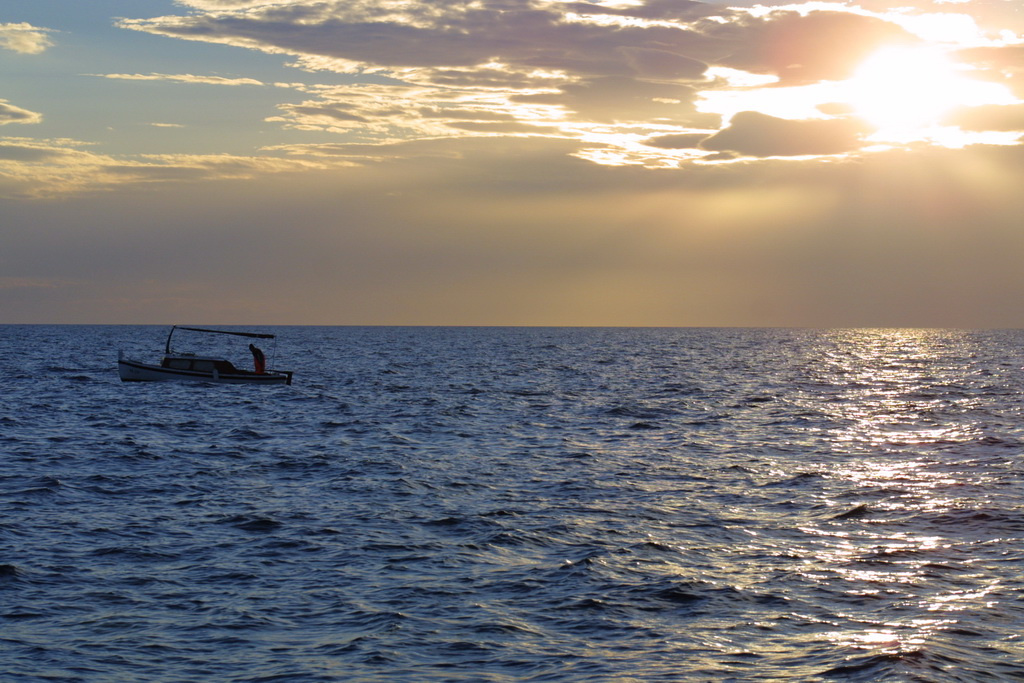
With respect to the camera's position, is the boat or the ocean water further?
the boat

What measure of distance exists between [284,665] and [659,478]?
18429 millimetres

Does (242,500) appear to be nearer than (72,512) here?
No

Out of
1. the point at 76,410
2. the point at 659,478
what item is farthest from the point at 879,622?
the point at 76,410

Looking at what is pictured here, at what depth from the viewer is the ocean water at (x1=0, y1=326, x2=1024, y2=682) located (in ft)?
48.2

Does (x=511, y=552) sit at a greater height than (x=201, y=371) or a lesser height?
lesser

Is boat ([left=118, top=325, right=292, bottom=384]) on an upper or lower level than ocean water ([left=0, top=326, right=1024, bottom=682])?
upper

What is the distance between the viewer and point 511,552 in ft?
68.5

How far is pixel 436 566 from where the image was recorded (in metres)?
19.7

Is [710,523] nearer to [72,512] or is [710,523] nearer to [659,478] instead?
[659,478]

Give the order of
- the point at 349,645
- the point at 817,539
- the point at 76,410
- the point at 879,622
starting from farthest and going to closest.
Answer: the point at 76,410
the point at 817,539
the point at 879,622
the point at 349,645

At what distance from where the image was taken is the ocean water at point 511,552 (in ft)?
48.2

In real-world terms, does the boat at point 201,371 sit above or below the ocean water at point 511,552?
above

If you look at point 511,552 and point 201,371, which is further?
point 201,371

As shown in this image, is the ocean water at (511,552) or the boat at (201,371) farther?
the boat at (201,371)
